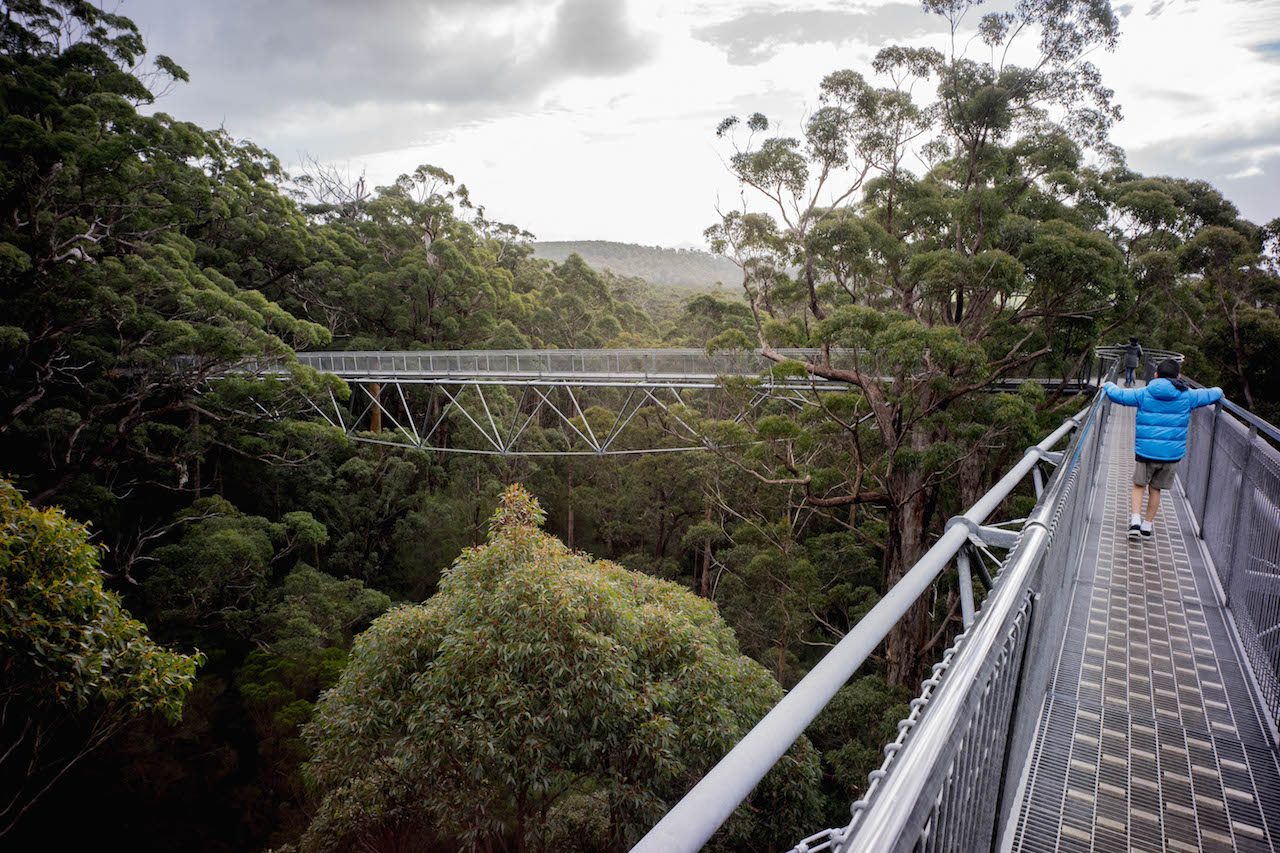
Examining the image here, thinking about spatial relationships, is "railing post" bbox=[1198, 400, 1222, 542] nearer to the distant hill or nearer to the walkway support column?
the walkway support column

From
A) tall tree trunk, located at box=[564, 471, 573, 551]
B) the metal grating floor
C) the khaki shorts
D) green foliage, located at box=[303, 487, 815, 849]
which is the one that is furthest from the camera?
tall tree trunk, located at box=[564, 471, 573, 551]

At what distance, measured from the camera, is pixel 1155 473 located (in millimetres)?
3852

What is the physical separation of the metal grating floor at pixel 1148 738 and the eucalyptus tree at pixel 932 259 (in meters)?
5.03

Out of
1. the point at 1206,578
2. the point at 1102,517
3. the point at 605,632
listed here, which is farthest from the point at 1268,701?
the point at 605,632

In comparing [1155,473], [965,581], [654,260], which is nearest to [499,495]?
[1155,473]

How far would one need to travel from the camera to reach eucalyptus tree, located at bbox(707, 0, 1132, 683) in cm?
859

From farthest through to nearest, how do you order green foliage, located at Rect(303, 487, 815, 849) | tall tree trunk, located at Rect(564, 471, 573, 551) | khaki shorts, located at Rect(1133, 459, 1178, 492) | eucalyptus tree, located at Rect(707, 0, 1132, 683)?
1. tall tree trunk, located at Rect(564, 471, 573, 551)
2. eucalyptus tree, located at Rect(707, 0, 1132, 683)
3. green foliage, located at Rect(303, 487, 815, 849)
4. khaki shorts, located at Rect(1133, 459, 1178, 492)

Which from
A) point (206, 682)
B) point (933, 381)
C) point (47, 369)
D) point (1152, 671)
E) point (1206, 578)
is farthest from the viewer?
point (206, 682)

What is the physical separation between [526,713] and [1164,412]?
4.49 metres

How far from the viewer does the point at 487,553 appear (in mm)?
5633

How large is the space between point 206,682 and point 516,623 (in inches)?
342

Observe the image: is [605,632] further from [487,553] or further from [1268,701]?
[1268,701]

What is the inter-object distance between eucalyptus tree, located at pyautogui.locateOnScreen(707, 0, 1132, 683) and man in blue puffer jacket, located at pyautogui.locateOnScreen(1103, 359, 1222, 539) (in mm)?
3641

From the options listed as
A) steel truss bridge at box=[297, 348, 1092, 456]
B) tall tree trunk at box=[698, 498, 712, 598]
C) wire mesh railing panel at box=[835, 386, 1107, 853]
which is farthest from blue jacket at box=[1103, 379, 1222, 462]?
tall tree trunk at box=[698, 498, 712, 598]
